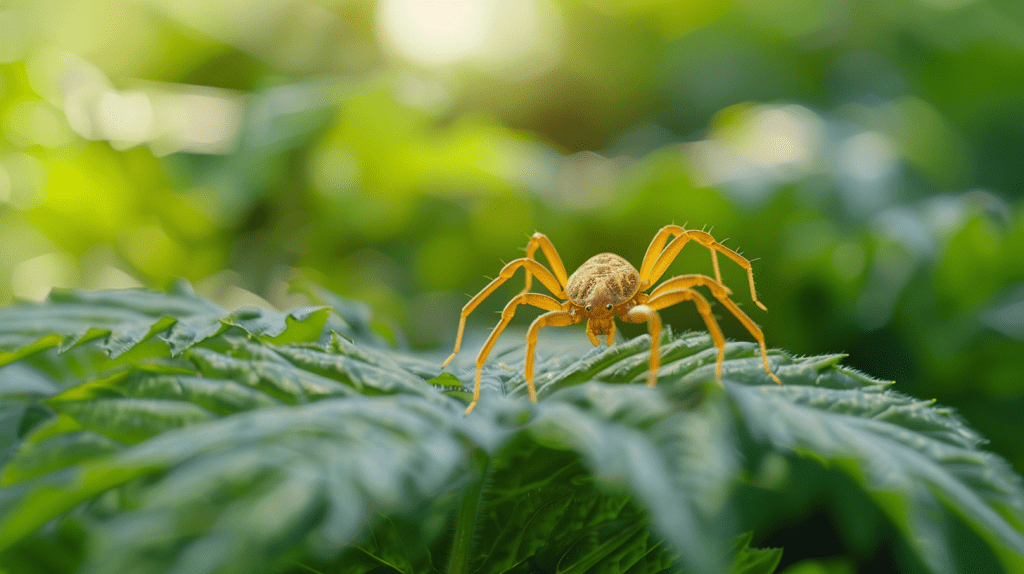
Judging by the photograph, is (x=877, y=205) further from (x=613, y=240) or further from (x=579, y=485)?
(x=579, y=485)

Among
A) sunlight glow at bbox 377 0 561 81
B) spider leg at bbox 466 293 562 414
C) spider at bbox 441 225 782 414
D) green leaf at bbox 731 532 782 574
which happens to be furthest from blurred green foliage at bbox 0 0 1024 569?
green leaf at bbox 731 532 782 574

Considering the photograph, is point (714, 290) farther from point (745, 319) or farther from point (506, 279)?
point (506, 279)

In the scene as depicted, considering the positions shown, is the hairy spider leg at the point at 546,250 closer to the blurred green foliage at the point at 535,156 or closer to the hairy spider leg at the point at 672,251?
the hairy spider leg at the point at 672,251

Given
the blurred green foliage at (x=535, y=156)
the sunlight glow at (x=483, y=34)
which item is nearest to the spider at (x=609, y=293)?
the blurred green foliage at (x=535, y=156)

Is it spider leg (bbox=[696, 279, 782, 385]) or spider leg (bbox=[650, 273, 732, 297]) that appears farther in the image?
spider leg (bbox=[650, 273, 732, 297])

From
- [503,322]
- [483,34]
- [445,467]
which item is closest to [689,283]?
[503,322]

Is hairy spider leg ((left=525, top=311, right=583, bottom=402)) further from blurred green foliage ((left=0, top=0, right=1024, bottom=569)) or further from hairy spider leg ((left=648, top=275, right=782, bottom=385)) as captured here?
blurred green foliage ((left=0, top=0, right=1024, bottom=569))
